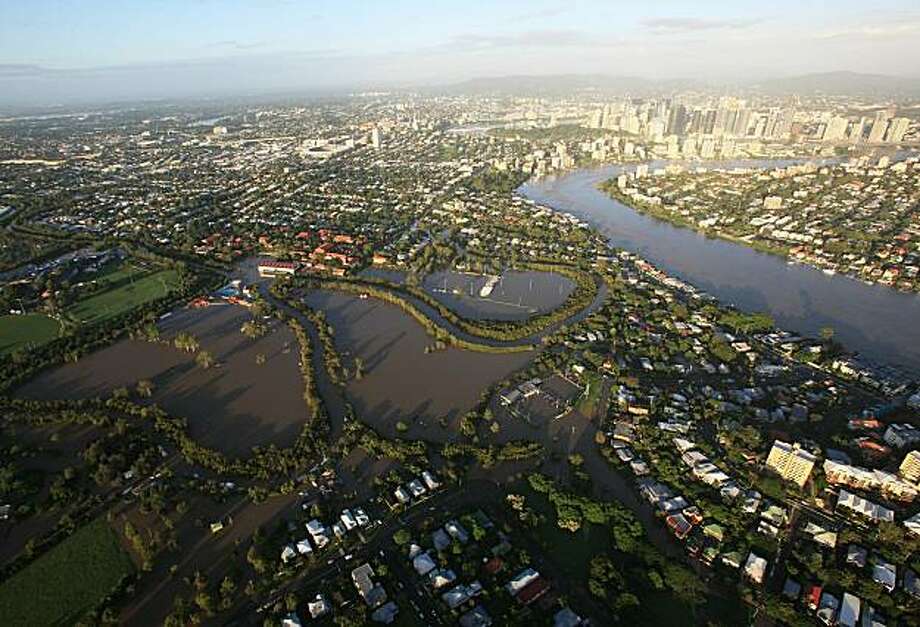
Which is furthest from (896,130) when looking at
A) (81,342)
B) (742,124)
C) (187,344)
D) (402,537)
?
(81,342)

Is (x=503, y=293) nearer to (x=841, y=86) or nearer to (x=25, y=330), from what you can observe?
(x=25, y=330)

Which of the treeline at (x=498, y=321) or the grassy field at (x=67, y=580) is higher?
the grassy field at (x=67, y=580)

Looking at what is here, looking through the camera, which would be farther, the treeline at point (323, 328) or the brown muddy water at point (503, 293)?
the brown muddy water at point (503, 293)

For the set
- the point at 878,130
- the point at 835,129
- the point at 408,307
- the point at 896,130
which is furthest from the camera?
the point at 835,129

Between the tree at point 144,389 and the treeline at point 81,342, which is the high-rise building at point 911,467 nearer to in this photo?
the tree at point 144,389

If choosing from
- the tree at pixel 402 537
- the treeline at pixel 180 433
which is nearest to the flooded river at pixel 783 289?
the tree at pixel 402 537

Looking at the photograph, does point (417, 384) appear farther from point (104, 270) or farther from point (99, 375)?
point (104, 270)
